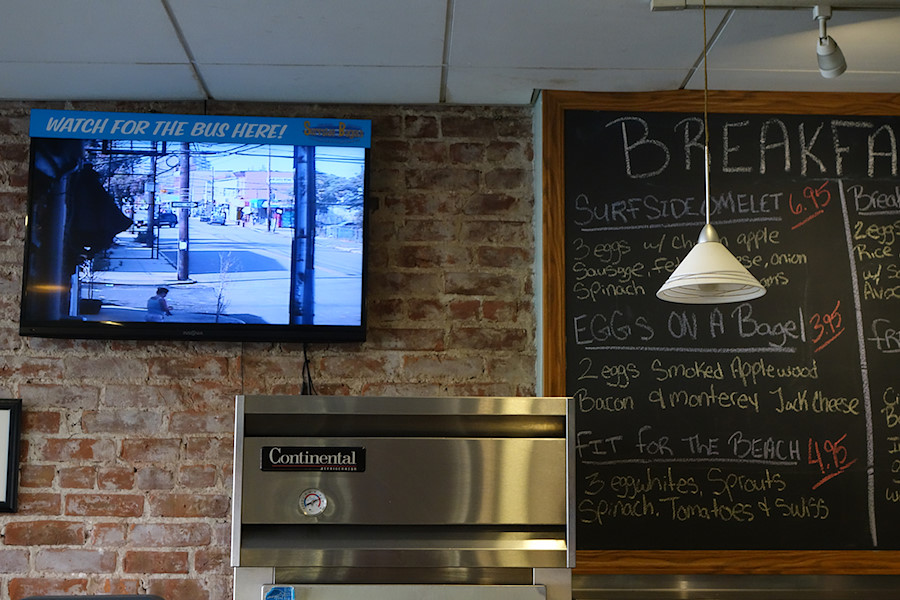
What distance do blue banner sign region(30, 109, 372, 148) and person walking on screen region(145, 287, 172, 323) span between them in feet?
1.64

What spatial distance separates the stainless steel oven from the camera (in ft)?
6.98

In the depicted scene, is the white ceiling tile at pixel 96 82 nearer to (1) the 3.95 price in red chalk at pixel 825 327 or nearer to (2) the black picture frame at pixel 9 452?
(2) the black picture frame at pixel 9 452

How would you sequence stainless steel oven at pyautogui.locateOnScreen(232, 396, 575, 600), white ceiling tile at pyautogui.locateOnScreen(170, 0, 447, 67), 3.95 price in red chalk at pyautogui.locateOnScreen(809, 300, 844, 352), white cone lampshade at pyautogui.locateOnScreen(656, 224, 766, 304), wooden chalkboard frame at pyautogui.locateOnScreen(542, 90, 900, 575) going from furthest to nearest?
3.95 price in red chalk at pyautogui.locateOnScreen(809, 300, 844, 352), wooden chalkboard frame at pyautogui.locateOnScreen(542, 90, 900, 575), white ceiling tile at pyautogui.locateOnScreen(170, 0, 447, 67), stainless steel oven at pyautogui.locateOnScreen(232, 396, 575, 600), white cone lampshade at pyautogui.locateOnScreen(656, 224, 766, 304)

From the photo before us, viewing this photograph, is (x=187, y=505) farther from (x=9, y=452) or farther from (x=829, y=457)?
(x=829, y=457)

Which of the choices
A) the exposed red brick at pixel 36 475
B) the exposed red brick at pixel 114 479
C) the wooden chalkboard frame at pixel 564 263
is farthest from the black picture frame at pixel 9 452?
the wooden chalkboard frame at pixel 564 263

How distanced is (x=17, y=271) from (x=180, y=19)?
1081 mm

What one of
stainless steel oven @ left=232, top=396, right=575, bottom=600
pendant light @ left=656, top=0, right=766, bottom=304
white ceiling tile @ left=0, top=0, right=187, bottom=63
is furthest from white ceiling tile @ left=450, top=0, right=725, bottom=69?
stainless steel oven @ left=232, top=396, right=575, bottom=600

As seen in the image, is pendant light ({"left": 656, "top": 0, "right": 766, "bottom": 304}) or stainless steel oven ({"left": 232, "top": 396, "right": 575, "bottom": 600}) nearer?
pendant light ({"left": 656, "top": 0, "right": 766, "bottom": 304})

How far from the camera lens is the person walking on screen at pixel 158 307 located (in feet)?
8.91

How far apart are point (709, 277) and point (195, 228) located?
1.63m

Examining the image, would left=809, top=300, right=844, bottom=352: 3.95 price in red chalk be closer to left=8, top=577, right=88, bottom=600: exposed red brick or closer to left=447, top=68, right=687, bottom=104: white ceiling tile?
left=447, top=68, right=687, bottom=104: white ceiling tile

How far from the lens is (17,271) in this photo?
9.29 feet

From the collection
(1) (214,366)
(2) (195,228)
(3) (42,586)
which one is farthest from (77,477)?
(2) (195,228)

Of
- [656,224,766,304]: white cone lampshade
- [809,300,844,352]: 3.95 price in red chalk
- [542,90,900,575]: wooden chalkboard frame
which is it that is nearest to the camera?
[656,224,766,304]: white cone lampshade
